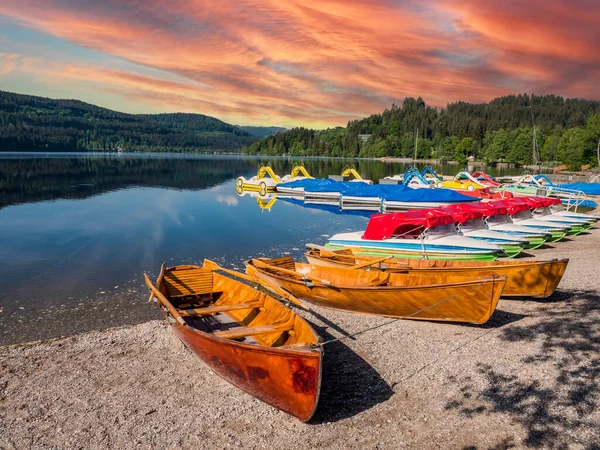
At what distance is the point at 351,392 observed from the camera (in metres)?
9.18

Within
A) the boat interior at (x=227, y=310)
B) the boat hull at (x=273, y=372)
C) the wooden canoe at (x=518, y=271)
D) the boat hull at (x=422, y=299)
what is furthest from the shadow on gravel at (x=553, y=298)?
the boat hull at (x=273, y=372)

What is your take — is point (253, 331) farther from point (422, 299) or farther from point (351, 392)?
point (422, 299)

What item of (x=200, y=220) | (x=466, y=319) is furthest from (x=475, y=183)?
(x=466, y=319)

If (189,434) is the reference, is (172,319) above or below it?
above

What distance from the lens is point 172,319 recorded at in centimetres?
1022

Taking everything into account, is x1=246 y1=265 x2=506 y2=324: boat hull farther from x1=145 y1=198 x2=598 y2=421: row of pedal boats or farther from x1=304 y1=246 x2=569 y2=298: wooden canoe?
x1=304 y1=246 x2=569 y2=298: wooden canoe

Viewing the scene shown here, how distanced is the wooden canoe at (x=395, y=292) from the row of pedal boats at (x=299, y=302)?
1.1 inches

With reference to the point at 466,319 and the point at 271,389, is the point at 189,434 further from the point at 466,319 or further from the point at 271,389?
the point at 466,319

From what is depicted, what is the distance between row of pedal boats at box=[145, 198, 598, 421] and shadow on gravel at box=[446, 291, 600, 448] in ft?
5.93

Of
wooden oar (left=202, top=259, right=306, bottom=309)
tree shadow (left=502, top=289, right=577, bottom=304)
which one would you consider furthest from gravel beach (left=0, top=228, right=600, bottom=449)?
wooden oar (left=202, top=259, right=306, bottom=309)

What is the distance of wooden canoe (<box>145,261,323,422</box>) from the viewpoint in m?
7.57

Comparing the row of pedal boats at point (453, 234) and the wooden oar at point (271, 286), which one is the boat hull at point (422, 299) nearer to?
the wooden oar at point (271, 286)

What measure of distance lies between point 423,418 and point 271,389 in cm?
313

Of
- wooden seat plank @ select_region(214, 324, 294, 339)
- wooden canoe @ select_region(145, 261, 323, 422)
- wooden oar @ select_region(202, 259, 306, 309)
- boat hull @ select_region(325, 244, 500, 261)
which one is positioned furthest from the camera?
boat hull @ select_region(325, 244, 500, 261)
